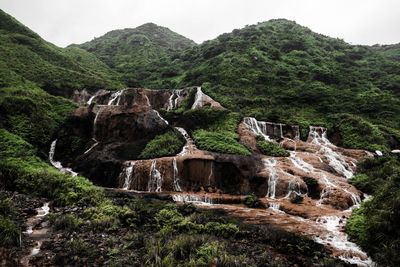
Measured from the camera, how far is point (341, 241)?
13523 millimetres

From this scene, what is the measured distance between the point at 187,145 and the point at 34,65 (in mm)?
31793

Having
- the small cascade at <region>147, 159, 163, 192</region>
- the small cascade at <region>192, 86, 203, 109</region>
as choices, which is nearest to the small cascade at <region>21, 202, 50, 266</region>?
the small cascade at <region>147, 159, 163, 192</region>

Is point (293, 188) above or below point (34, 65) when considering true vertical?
below

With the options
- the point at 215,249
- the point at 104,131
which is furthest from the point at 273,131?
the point at 215,249

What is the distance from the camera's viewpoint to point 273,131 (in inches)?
1336

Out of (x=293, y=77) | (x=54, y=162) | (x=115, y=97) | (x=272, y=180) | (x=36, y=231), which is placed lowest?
(x=36, y=231)

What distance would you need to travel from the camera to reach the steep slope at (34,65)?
1652 inches

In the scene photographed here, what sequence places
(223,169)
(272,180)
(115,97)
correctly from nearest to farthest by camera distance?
(272,180)
(223,169)
(115,97)

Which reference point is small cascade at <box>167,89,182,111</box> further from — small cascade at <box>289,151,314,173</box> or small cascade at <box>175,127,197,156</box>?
small cascade at <box>289,151,314,173</box>

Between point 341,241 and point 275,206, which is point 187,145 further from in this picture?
point 341,241

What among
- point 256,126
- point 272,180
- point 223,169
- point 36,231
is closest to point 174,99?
point 256,126

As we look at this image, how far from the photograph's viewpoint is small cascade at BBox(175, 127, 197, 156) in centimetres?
2575

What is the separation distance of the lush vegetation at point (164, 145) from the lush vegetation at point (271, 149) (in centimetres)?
696

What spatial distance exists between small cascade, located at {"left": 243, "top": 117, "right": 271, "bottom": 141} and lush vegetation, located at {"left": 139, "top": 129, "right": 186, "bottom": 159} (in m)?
8.31
